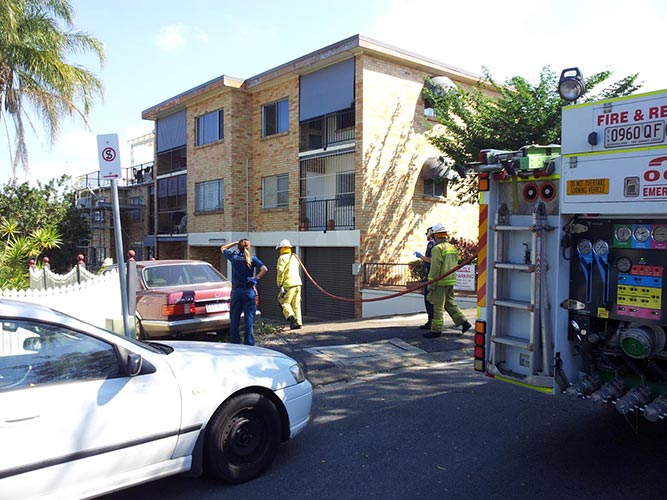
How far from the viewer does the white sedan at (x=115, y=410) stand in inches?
122

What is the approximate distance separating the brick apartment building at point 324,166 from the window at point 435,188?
1.3 inches

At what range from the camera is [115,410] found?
11.1ft

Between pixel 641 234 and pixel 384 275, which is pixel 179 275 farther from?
pixel 641 234

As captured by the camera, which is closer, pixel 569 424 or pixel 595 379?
pixel 595 379

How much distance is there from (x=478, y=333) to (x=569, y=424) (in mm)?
1343

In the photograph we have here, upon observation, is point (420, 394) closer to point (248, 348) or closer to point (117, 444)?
point (248, 348)

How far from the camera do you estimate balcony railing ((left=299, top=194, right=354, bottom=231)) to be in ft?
53.4

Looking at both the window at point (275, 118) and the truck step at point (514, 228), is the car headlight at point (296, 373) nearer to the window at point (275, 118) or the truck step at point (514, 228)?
the truck step at point (514, 228)

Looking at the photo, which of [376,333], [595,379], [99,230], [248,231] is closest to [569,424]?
[595,379]

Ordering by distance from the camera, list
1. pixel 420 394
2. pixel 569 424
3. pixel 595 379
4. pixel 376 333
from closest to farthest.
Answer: pixel 595 379 < pixel 569 424 < pixel 420 394 < pixel 376 333

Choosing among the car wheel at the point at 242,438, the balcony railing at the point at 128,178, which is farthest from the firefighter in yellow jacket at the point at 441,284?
the balcony railing at the point at 128,178

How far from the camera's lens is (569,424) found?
17.0 ft

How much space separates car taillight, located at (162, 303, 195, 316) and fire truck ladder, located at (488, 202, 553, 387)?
5.35 meters

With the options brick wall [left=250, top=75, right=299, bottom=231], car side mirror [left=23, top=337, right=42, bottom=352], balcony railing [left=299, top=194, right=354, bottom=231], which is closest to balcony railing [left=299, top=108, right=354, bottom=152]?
brick wall [left=250, top=75, right=299, bottom=231]
